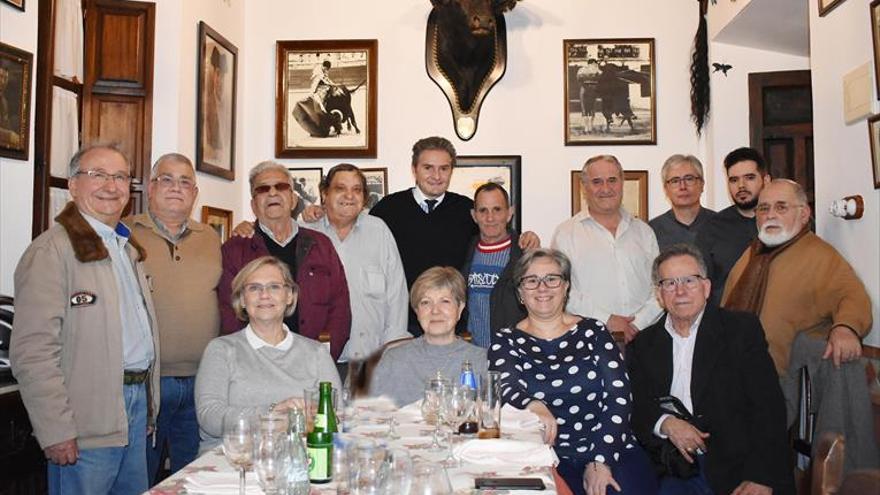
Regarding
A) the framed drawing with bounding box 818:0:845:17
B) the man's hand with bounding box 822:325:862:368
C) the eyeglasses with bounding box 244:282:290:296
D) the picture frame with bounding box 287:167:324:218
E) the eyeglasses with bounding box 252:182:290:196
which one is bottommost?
the man's hand with bounding box 822:325:862:368

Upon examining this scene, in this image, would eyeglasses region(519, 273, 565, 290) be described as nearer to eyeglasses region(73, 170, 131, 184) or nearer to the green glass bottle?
the green glass bottle

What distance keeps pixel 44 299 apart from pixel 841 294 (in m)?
2.93

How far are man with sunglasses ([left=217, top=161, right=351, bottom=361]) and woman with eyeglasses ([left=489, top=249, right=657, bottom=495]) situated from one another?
0.80 m

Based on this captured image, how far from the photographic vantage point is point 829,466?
1.68 metres

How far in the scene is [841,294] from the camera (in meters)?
3.39

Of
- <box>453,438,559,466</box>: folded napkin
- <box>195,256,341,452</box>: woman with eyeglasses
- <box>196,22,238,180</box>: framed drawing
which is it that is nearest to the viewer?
<box>453,438,559,466</box>: folded napkin

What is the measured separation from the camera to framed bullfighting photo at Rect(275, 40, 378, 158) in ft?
19.0

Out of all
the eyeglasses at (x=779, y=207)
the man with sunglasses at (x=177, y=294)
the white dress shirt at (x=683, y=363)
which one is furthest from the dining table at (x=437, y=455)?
the eyeglasses at (x=779, y=207)

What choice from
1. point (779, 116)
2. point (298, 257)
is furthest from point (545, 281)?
point (779, 116)

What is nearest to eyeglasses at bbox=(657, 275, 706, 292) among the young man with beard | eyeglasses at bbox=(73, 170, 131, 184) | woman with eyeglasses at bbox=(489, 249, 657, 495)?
woman with eyeglasses at bbox=(489, 249, 657, 495)

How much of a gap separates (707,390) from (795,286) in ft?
2.72

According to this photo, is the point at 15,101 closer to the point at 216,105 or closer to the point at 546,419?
the point at 216,105

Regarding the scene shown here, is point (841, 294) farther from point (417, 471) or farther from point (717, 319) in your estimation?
point (417, 471)

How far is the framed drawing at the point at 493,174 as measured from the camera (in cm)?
573
